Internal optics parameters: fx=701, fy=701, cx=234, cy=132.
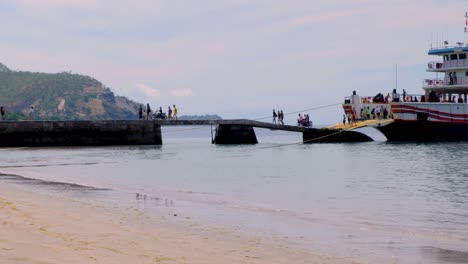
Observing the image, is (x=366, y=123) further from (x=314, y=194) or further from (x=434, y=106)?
(x=314, y=194)

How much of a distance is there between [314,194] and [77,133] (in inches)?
1409

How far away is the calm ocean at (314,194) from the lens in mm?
12172

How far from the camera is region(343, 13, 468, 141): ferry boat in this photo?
54.3m

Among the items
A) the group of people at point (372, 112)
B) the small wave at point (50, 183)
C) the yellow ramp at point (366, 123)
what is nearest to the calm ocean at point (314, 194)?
the small wave at point (50, 183)

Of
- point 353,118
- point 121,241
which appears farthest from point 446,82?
point 121,241

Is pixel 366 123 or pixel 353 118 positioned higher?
pixel 353 118

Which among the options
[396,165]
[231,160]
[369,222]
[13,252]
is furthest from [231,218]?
[231,160]

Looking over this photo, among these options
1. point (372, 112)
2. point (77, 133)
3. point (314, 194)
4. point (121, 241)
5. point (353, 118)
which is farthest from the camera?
point (353, 118)

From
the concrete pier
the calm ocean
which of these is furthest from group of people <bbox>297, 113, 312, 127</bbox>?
the calm ocean

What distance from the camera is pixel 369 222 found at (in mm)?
14812

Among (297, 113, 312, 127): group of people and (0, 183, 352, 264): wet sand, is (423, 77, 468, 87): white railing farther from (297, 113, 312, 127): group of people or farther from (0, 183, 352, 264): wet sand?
(0, 183, 352, 264): wet sand

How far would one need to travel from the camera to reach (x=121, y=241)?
10023 mm

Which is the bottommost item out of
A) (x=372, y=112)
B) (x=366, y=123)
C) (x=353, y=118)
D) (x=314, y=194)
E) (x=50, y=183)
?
(x=314, y=194)

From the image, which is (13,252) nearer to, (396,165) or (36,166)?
(36,166)
